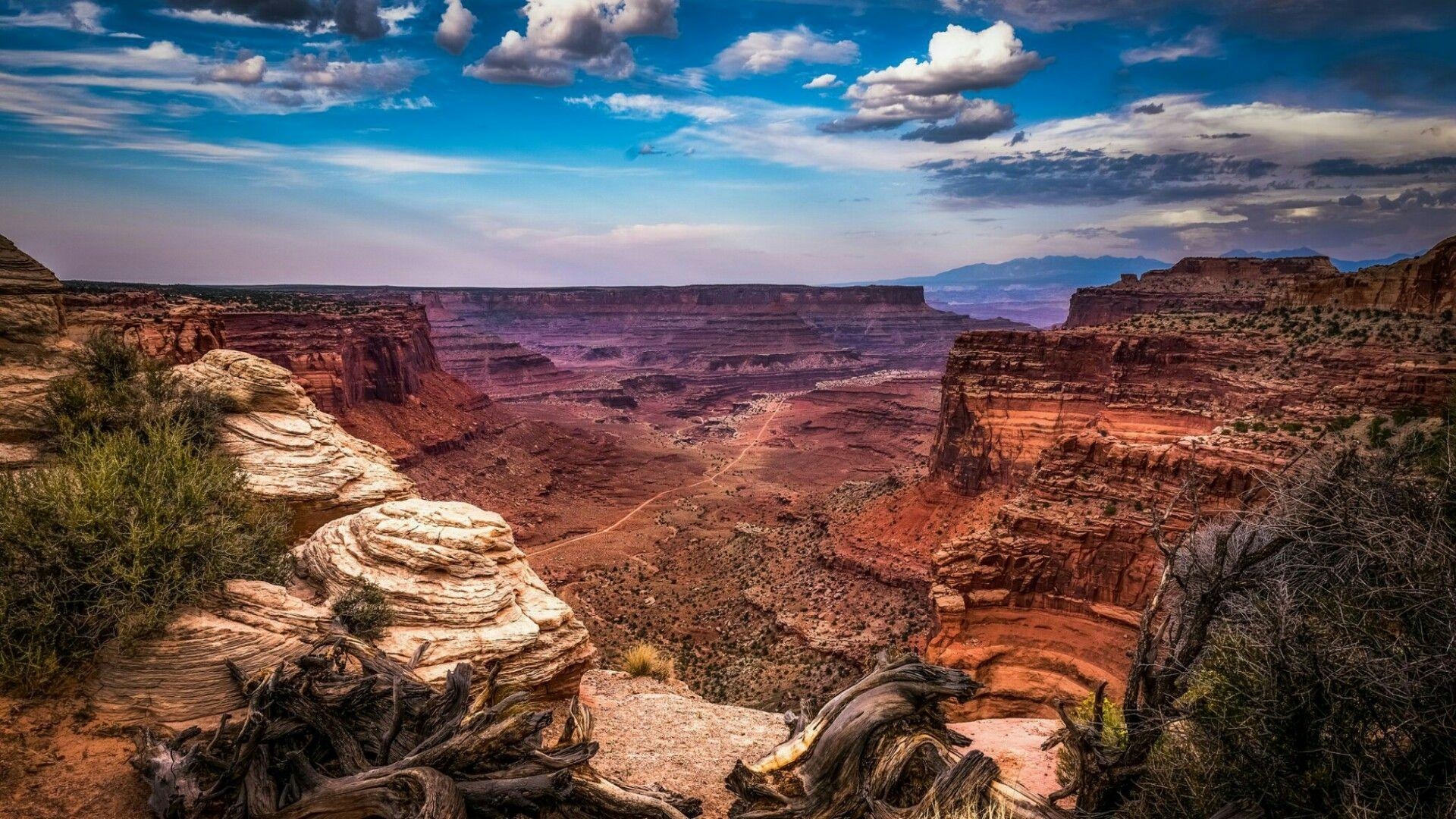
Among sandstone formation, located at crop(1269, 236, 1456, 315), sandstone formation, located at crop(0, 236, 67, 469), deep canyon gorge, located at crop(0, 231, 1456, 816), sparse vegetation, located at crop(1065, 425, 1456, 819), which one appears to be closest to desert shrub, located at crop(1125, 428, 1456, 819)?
sparse vegetation, located at crop(1065, 425, 1456, 819)

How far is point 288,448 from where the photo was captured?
1361cm

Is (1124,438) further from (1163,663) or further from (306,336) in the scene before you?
(306,336)

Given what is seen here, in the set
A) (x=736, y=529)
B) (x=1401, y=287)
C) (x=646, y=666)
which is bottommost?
(x=736, y=529)

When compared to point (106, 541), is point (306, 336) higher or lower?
higher

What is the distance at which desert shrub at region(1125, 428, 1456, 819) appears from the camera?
17.6ft

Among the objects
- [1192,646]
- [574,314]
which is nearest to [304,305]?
[1192,646]

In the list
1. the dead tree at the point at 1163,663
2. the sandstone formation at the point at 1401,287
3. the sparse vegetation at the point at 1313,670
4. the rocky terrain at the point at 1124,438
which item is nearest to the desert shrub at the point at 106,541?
the dead tree at the point at 1163,663

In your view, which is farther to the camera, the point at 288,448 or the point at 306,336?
the point at 306,336

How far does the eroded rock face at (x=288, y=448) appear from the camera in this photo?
13.0 meters

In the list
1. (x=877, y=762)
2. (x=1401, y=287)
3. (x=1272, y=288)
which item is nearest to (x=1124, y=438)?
(x=1401, y=287)

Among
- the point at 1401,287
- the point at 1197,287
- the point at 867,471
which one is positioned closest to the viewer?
the point at 1401,287

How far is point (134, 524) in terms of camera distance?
27.1ft

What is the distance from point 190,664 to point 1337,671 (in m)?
11.3

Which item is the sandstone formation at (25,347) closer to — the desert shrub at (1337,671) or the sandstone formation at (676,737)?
the sandstone formation at (676,737)
